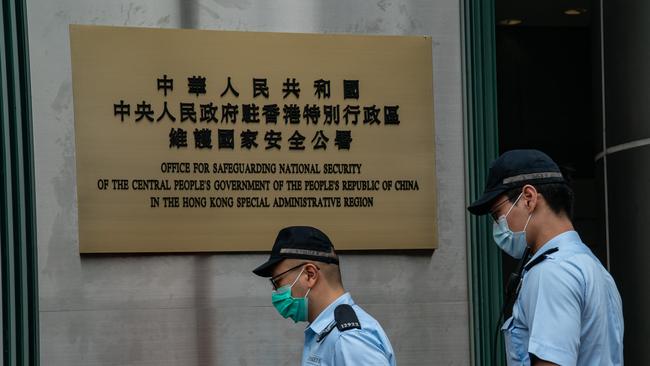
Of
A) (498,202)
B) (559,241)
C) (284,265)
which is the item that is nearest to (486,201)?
(498,202)

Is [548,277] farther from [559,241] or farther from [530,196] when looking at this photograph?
[530,196]

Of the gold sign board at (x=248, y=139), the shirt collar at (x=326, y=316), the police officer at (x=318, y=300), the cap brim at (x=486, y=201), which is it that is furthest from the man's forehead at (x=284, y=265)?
the gold sign board at (x=248, y=139)

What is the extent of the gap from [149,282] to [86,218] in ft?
1.57

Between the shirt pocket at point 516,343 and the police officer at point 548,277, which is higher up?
the police officer at point 548,277

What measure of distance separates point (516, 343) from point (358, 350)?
53 centimetres

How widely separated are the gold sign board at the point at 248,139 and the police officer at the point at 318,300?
1.68m

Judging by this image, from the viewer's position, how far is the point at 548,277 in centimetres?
327

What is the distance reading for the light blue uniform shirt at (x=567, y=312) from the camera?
10.6 feet

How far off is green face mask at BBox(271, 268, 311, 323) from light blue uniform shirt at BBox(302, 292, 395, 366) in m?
0.20

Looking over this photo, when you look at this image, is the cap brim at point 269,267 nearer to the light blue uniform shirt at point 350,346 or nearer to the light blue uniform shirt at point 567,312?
the light blue uniform shirt at point 350,346

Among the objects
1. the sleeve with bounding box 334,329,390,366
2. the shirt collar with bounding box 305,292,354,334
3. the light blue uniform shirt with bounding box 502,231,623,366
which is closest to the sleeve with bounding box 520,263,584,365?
the light blue uniform shirt with bounding box 502,231,623,366

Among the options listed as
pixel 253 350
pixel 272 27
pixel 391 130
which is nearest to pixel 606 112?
pixel 391 130

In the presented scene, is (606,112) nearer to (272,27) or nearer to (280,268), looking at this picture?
(272,27)

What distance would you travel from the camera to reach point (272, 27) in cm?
598
